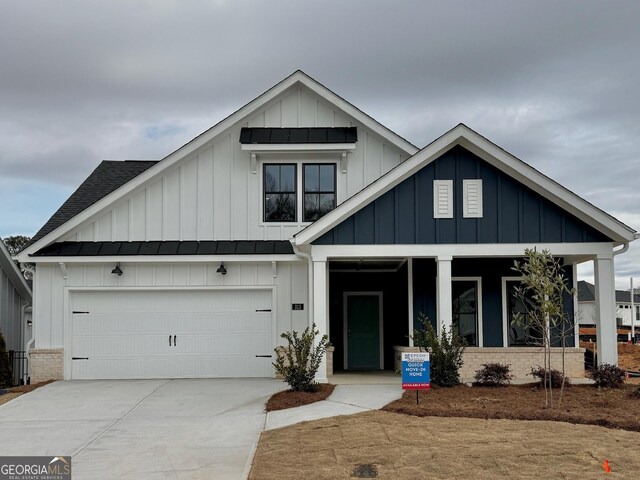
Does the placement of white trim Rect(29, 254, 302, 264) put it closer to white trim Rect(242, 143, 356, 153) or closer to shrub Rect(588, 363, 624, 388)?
white trim Rect(242, 143, 356, 153)

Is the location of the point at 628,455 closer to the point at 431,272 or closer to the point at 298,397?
the point at 298,397

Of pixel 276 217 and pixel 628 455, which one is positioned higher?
pixel 276 217

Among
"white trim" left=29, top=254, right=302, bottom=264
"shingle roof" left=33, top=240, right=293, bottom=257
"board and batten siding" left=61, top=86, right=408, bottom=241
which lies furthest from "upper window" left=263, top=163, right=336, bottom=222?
"white trim" left=29, top=254, right=302, bottom=264

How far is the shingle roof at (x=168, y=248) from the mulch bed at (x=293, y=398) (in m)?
4.37

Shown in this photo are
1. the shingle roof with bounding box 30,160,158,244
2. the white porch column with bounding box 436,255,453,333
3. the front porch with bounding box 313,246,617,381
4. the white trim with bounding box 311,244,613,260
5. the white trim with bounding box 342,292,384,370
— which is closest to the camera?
the white porch column with bounding box 436,255,453,333

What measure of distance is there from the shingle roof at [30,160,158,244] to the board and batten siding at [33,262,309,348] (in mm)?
1246

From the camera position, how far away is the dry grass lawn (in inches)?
332

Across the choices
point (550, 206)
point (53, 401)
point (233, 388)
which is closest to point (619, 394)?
point (550, 206)

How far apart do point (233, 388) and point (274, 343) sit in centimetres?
214

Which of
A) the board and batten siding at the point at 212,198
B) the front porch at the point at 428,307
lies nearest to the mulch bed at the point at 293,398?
the front porch at the point at 428,307

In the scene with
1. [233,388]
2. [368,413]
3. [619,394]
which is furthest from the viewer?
[233,388]

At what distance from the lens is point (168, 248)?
17.8 metres

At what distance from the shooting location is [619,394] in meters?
13.1

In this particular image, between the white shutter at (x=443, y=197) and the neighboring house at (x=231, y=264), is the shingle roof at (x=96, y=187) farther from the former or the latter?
the white shutter at (x=443, y=197)
